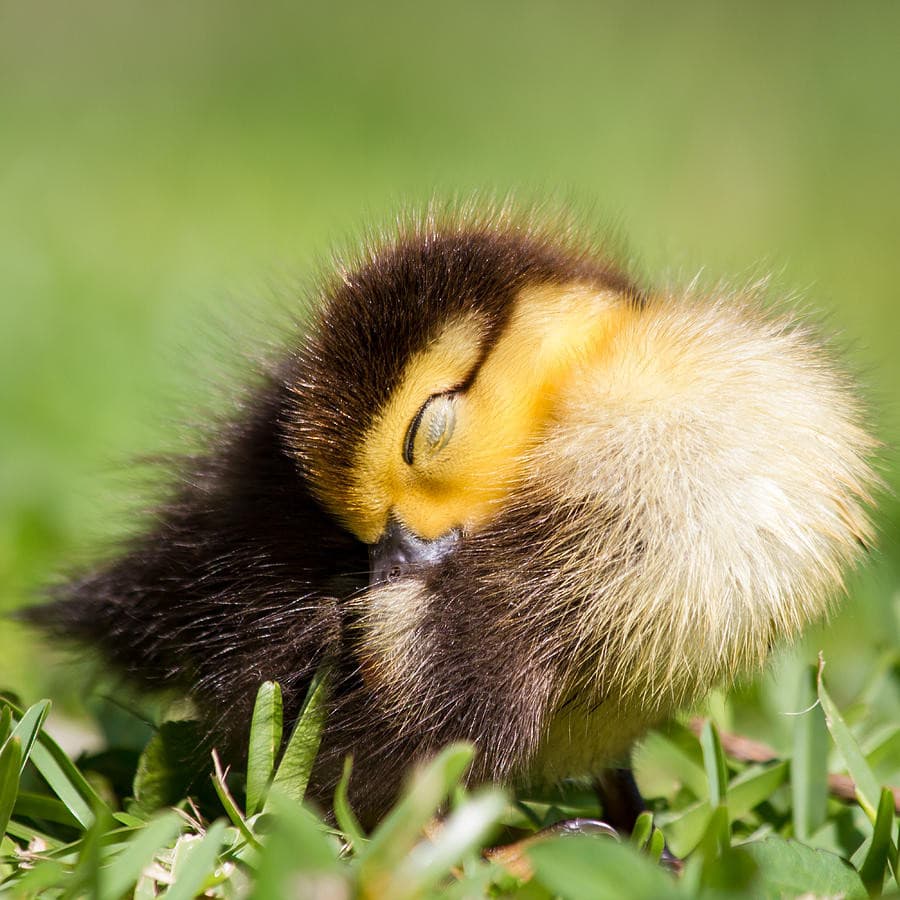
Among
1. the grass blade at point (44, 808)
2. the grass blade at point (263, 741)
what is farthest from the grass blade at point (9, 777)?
the grass blade at point (263, 741)

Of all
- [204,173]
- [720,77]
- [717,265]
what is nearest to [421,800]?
[717,265]

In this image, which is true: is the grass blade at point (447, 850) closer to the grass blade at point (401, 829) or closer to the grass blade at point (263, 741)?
the grass blade at point (401, 829)

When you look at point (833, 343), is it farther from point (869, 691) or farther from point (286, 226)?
point (286, 226)

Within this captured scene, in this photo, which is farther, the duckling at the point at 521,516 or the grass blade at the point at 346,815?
the duckling at the point at 521,516

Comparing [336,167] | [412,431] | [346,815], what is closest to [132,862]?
[346,815]

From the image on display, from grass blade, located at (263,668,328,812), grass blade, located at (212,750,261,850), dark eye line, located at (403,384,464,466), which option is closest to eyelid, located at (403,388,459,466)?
dark eye line, located at (403,384,464,466)

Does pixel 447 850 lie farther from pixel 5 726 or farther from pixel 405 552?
pixel 5 726

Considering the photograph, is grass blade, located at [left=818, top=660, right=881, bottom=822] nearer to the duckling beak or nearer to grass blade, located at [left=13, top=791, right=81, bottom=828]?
the duckling beak
